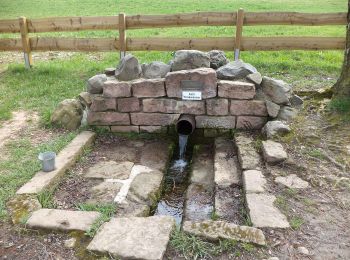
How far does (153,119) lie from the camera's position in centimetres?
523

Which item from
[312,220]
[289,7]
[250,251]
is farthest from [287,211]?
[289,7]

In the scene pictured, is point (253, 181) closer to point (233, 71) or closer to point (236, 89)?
point (236, 89)

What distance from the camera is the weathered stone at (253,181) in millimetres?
3545

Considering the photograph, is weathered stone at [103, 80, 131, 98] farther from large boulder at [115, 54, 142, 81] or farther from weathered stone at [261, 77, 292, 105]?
weathered stone at [261, 77, 292, 105]

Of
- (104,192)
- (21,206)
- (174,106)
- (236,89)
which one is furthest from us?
(174,106)

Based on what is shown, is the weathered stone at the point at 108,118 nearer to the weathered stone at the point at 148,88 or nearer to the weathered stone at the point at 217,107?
the weathered stone at the point at 148,88

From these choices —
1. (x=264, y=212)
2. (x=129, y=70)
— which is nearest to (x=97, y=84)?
(x=129, y=70)

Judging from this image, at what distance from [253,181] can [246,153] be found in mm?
672

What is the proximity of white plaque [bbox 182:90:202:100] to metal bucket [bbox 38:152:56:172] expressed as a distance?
1.92 m

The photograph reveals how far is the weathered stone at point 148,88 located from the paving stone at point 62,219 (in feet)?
7.16

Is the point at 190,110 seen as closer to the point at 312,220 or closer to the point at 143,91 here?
the point at 143,91

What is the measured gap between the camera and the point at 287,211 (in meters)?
3.24

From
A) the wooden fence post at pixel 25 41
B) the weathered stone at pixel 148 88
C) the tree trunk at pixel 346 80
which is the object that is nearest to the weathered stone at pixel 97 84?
the weathered stone at pixel 148 88

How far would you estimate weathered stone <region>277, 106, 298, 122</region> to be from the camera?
4898 mm
